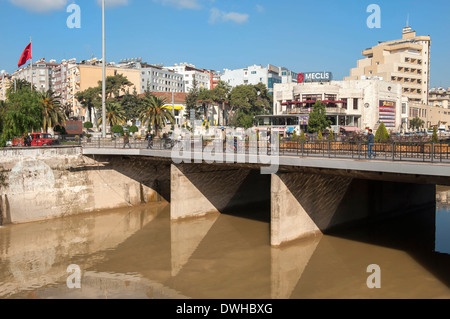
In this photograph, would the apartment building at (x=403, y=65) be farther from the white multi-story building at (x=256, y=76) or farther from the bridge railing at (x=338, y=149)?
the bridge railing at (x=338, y=149)

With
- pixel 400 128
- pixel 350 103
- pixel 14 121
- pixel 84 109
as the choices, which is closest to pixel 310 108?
pixel 350 103

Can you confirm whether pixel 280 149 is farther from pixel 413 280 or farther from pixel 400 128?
pixel 400 128

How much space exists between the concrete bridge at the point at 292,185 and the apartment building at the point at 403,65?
6993cm

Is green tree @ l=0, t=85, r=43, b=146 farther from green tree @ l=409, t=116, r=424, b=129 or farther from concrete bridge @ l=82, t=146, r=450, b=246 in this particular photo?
green tree @ l=409, t=116, r=424, b=129

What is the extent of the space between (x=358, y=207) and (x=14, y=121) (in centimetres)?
2997

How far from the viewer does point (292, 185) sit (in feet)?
72.9

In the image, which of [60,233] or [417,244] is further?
[60,233]

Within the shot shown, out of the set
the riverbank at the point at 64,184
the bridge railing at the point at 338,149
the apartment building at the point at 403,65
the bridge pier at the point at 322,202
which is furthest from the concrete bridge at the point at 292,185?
the apartment building at the point at 403,65

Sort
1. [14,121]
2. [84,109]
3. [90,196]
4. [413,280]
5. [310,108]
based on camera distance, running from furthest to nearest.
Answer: [84,109] → [310,108] → [14,121] → [90,196] → [413,280]

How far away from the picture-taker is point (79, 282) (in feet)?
60.3

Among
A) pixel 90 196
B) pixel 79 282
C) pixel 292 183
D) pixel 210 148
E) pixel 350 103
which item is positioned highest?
pixel 350 103

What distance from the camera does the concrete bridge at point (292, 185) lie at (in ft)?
61.2

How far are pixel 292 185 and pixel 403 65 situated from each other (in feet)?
289

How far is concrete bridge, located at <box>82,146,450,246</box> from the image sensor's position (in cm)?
1864
